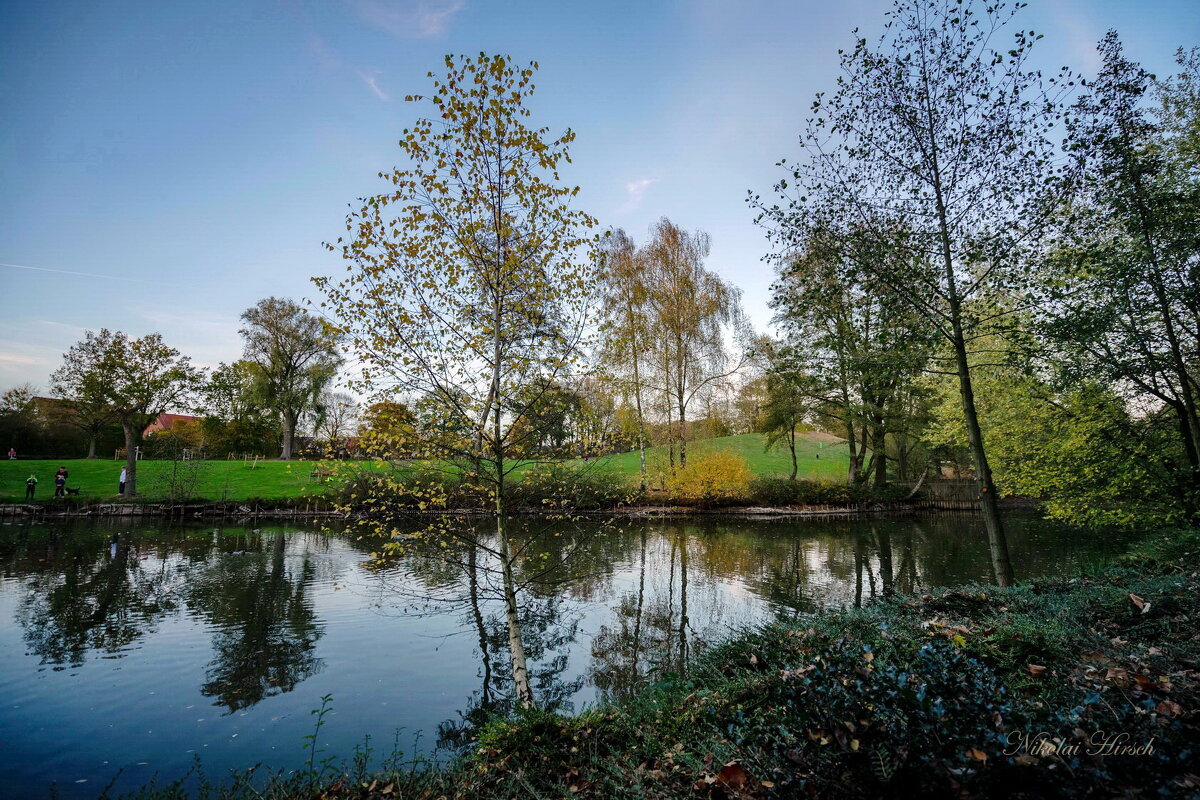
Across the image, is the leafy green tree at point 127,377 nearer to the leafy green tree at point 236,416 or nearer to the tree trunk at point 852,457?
the leafy green tree at point 236,416

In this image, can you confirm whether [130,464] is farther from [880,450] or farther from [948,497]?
[948,497]

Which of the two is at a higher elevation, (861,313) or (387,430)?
(861,313)

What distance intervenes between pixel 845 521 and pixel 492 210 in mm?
28750

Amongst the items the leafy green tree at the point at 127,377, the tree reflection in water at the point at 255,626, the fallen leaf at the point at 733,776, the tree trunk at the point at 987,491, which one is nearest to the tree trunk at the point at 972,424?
the tree trunk at the point at 987,491

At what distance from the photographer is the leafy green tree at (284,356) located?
4512 centimetres

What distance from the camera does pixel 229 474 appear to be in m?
38.5

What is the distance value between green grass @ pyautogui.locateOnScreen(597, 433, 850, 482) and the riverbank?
27.7m

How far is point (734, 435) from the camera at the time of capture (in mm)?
53844

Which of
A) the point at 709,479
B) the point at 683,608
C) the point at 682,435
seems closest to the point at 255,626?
the point at 683,608

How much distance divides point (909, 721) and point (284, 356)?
5229 cm

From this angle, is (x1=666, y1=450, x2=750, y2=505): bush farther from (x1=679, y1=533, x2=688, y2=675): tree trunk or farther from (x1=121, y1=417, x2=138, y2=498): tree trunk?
(x1=121, y1=417, x2=138, y2=498): tree trunk

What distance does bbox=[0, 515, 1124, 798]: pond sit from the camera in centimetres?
704

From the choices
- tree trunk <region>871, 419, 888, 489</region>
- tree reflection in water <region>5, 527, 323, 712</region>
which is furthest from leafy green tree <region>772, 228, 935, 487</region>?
tree trunk <region>871, 419, 888, 489</region>

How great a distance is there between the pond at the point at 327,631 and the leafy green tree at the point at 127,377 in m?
13.1
